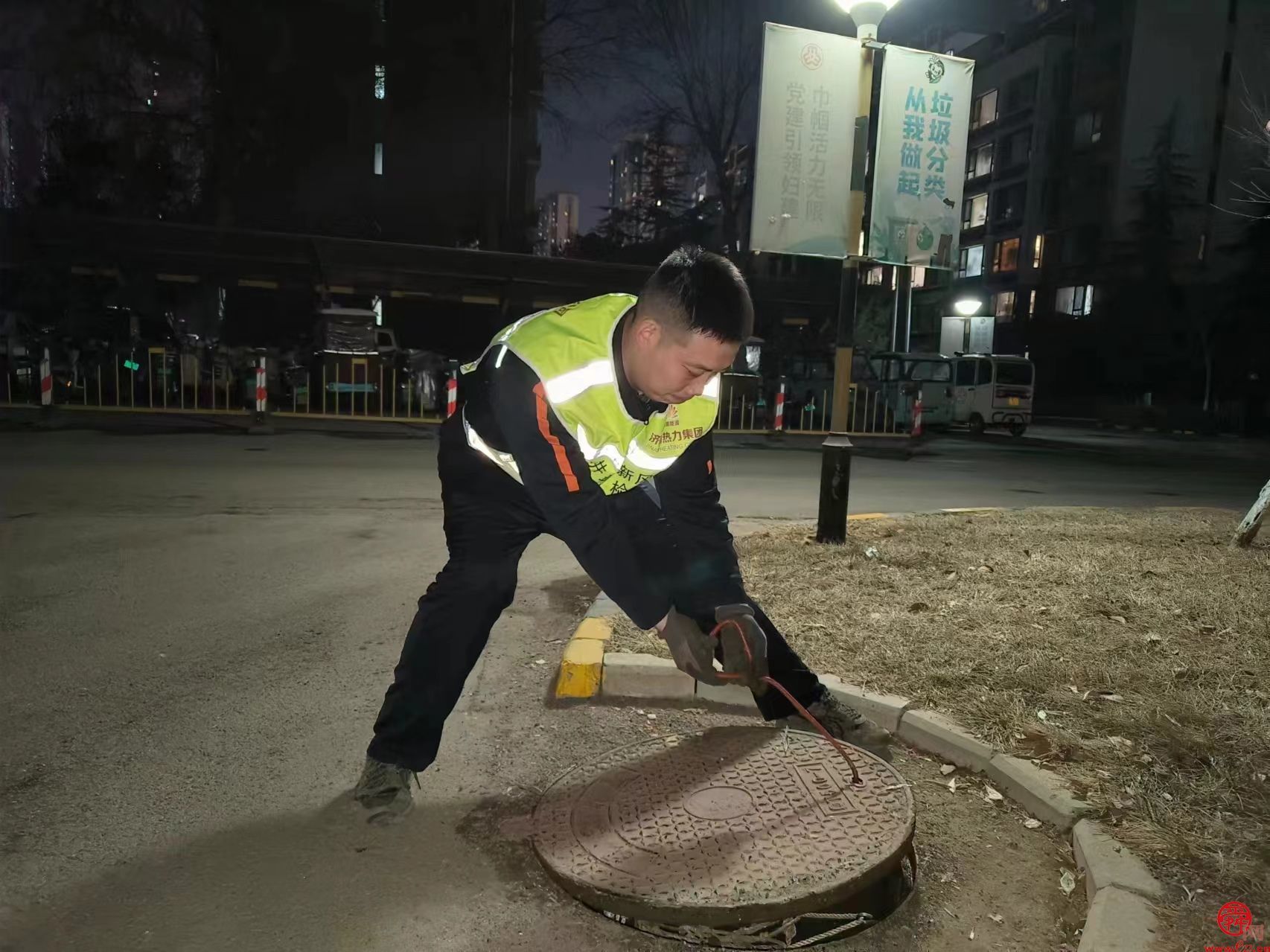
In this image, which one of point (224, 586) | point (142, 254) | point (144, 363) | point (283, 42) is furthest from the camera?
point (283, 42)

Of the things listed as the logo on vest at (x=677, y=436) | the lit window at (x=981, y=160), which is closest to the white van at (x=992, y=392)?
the logo on vest at (x=677, y=436)

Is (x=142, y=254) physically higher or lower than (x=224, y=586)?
higher

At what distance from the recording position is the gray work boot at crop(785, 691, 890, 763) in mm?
3107

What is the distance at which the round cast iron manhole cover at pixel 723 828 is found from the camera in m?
2.20

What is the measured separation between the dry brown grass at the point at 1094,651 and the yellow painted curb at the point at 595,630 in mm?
79

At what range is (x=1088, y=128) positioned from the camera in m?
39.1

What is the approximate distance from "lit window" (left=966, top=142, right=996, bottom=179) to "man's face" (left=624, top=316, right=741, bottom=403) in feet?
161

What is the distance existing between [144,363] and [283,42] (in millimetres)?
12176

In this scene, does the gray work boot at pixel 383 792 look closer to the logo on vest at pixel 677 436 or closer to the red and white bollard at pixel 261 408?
the logo on vest at pixel 677 436

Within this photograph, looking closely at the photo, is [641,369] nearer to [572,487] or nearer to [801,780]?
[572,487]

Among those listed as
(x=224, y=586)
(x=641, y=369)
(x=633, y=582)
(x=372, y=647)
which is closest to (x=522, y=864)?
(x=633, y=582)

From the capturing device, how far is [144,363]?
1816 centimetres

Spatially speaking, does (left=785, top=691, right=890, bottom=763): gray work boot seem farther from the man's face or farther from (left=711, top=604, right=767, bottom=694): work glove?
the man's face

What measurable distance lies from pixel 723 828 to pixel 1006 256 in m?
46.9
